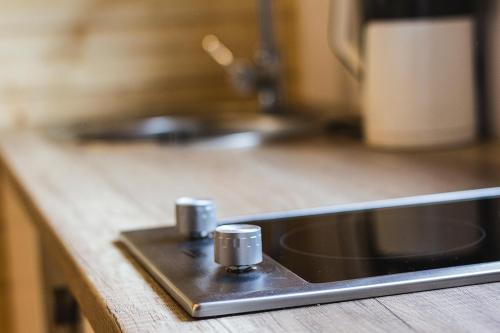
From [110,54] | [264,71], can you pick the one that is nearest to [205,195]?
[264,71]

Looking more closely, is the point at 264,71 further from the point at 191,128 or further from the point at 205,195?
the point at 205,195

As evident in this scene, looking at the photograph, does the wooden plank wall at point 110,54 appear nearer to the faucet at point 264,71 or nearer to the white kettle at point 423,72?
the faucet at point 264,71

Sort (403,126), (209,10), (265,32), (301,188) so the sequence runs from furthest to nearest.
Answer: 1. (209,10)
2. (265,32)
3. (403,126)
4. (301,188)

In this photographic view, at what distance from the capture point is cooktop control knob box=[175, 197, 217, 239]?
34.3 inches

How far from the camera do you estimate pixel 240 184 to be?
4.16 ft

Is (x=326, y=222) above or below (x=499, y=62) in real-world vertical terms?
below

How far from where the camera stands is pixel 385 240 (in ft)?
2.87

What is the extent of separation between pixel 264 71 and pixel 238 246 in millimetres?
1345

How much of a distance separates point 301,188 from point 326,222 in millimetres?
247

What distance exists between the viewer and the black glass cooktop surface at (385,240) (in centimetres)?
→ 77

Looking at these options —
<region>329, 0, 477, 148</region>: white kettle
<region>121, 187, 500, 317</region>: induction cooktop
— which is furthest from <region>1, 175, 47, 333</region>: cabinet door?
<region>121, 187, 500, 317</region>: induction cooktop

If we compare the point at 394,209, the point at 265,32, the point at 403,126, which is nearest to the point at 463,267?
the point at 394,209

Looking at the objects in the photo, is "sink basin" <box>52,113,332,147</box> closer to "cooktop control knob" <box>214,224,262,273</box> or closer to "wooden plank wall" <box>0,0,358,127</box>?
"wooden plank wall" <box>0,0,358,127</box>

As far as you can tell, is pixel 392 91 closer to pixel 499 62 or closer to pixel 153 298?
pixel 499 62
